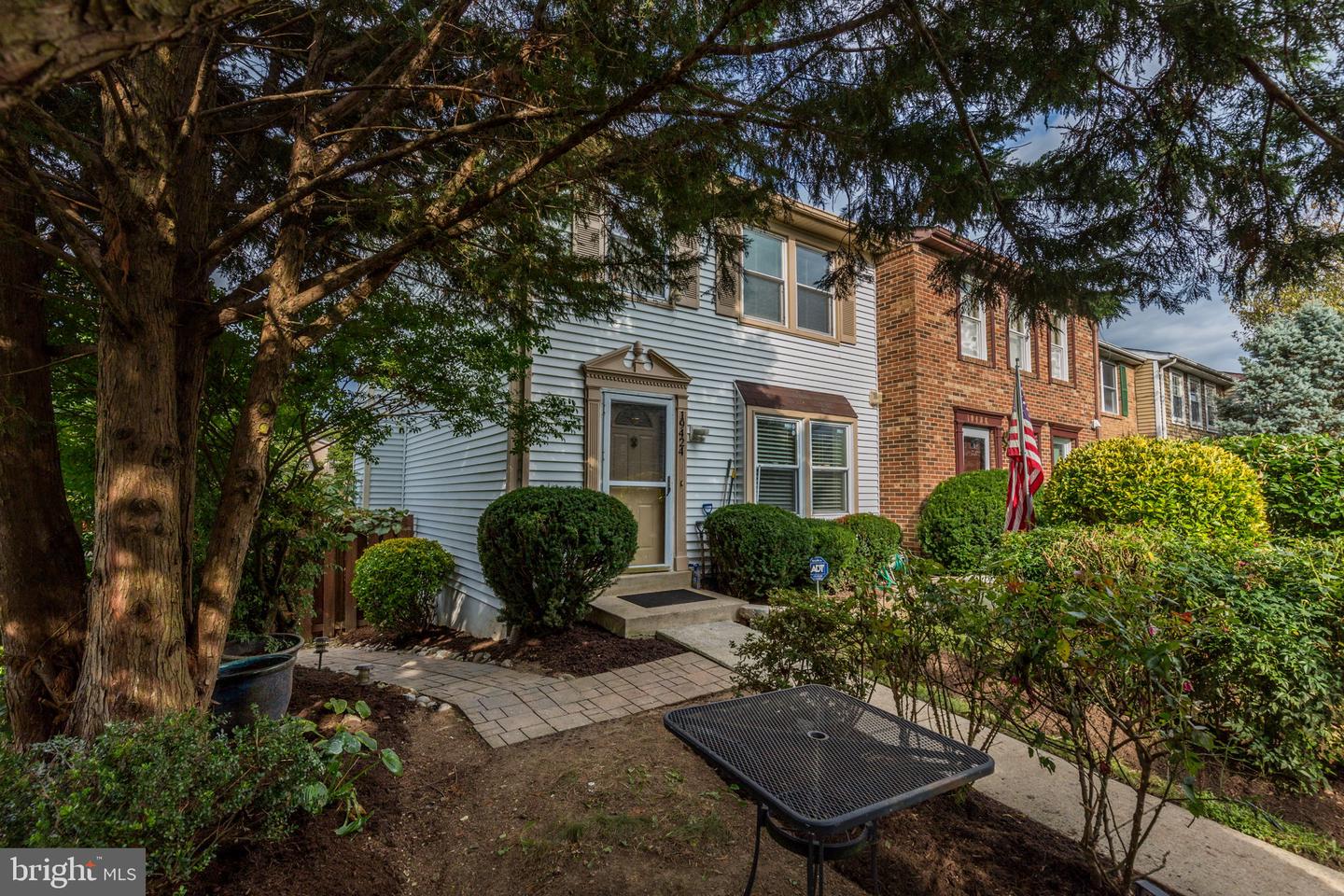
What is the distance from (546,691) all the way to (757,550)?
10.5 feet

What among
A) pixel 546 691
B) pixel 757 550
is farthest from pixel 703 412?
pixel 546 691

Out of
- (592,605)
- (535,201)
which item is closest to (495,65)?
(535,201)

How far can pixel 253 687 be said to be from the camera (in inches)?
122

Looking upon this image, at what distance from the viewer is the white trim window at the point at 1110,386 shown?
1639 centimetres

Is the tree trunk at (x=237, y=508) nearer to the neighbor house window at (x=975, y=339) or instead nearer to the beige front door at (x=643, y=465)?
the beige front door at (x=643, y=465)

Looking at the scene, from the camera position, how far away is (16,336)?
256 cm

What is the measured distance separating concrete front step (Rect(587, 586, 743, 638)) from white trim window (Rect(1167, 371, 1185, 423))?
2027cm

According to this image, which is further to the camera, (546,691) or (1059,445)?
(1059,445)

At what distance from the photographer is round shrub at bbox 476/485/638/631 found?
5.30 meters

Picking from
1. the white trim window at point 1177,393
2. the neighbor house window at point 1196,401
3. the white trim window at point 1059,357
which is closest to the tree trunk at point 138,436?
the white trim window at point 1059,357

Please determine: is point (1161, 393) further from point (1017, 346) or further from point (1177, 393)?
point (1017, 346)

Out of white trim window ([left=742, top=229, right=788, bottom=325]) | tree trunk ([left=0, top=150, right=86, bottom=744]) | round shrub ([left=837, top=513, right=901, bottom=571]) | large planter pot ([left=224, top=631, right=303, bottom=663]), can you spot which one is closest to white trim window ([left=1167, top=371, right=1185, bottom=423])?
round shrub ([left=837, top=513, right=901, bottom=571])

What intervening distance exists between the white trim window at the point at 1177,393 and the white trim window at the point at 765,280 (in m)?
17.6

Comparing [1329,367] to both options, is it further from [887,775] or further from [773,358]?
[887,775]
